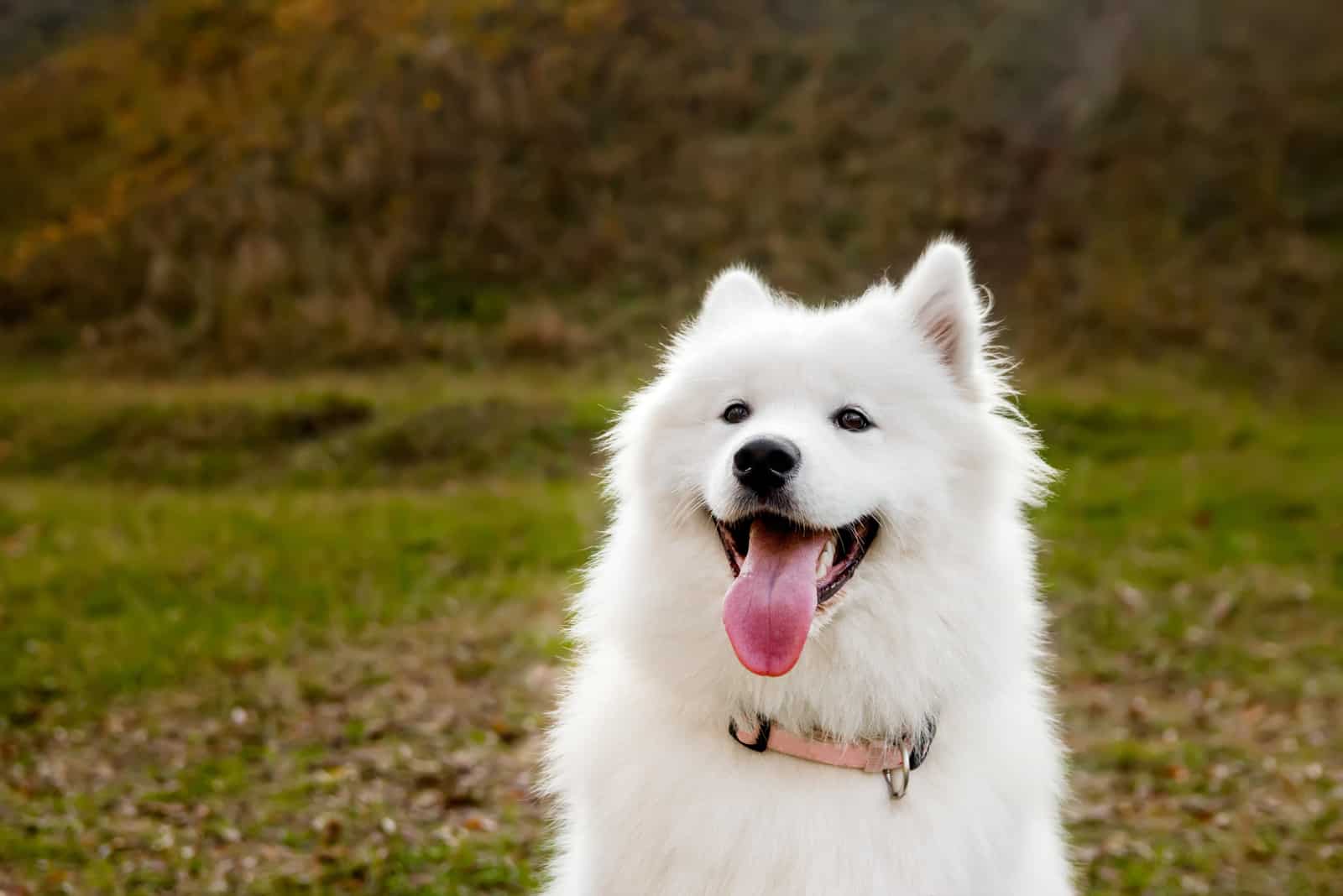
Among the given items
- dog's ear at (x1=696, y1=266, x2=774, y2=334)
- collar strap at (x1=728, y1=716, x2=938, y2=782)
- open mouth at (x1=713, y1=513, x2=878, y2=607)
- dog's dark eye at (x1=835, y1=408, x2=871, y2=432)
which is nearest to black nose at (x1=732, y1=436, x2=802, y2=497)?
open mouth at (x1=713, y1=513, x2=878, y2=607)

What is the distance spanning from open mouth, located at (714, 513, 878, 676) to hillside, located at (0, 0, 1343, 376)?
12.8 metres

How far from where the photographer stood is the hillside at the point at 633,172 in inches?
634

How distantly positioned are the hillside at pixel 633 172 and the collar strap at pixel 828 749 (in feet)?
42.3

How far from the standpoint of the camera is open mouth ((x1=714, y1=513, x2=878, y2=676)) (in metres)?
2.92

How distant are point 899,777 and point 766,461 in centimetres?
89

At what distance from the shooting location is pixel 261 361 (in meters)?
15.5

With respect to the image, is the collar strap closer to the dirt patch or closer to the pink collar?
the pink collar

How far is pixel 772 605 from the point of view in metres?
2.94

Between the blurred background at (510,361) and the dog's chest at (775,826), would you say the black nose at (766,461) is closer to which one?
the dog's chest at (775,826)

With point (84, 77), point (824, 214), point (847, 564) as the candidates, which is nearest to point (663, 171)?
point (824, 214)

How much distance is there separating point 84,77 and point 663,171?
1063 cm

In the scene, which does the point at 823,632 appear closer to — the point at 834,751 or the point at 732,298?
the point at 834,751

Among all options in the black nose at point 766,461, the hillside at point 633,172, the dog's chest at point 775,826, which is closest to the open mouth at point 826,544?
the black nose at point 766,461

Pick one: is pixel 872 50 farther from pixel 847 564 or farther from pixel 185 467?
pixel 847 564
